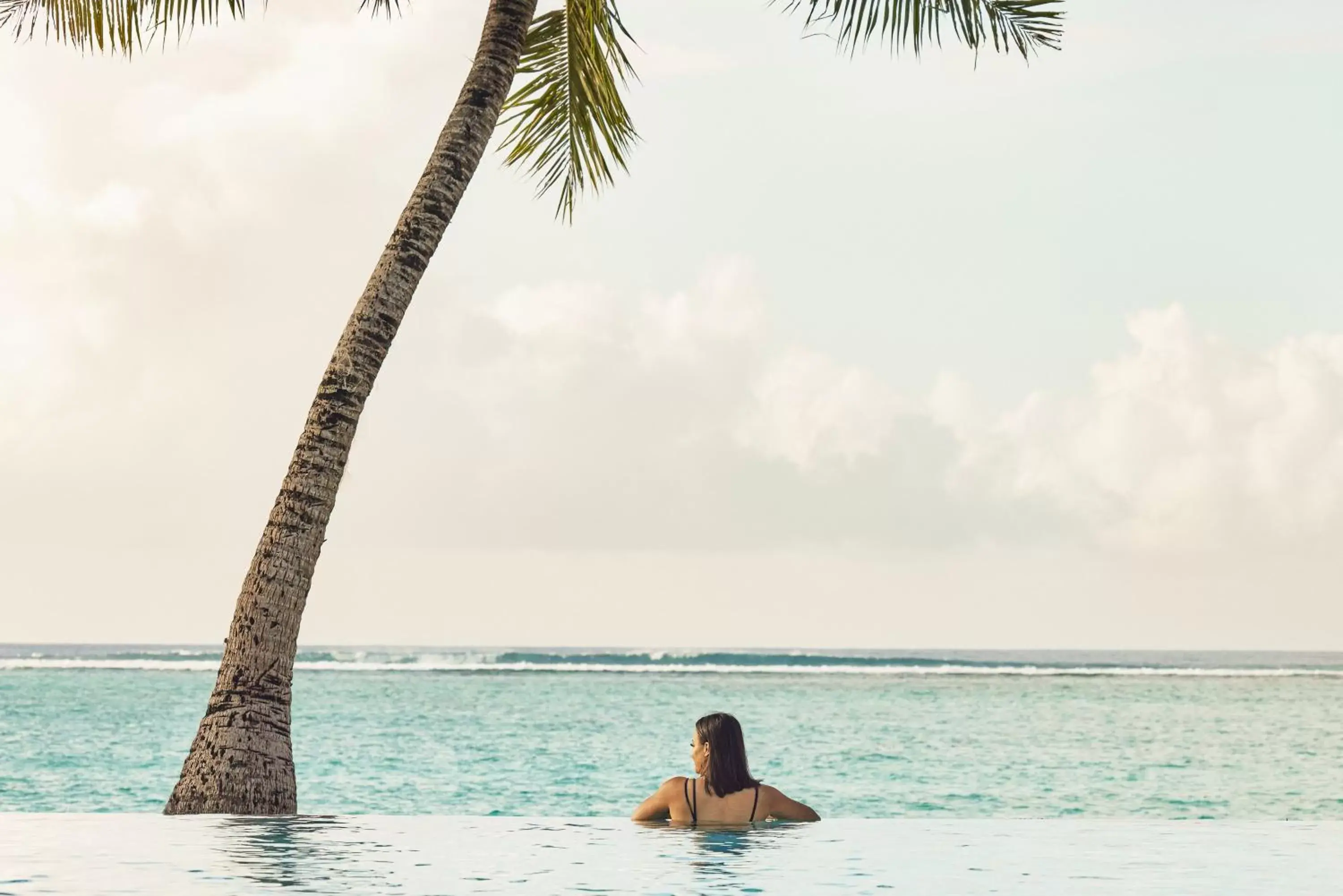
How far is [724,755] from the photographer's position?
9.44m

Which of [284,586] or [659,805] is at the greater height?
[284,586]

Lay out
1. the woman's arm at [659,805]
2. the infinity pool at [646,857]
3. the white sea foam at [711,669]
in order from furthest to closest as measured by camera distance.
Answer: the white sea foam at [711,669] → the woman's arm at [659,805] → the infinity pool at [646,857]

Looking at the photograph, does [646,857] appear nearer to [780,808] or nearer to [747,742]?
[780,808]

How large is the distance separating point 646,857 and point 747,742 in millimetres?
27679

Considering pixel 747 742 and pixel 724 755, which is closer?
pixel 724 755

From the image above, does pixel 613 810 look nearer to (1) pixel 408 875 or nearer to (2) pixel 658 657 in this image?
(1) pixel 408 875

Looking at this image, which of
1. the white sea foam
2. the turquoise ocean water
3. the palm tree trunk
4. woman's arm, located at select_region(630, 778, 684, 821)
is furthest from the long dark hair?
the white sea foam

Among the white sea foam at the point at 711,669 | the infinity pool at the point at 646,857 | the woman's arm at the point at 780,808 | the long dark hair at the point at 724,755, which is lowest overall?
the infinity pool at the point at 646,857

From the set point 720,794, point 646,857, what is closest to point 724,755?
point 720,794

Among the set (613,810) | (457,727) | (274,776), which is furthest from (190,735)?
(274,776)

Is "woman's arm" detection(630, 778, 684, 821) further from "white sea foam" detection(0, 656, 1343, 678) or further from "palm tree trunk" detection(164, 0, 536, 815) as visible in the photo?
"white sea foam" detection(0, 656, 1343, 678)

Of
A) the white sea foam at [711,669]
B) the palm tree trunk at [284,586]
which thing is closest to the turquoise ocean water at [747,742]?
the white sea foam at [711,669]

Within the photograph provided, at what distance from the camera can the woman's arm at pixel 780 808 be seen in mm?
9648

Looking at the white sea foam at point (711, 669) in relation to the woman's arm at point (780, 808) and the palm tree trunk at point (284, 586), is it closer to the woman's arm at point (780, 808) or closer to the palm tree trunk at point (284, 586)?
the palm tree trunk at point (284, 586)
